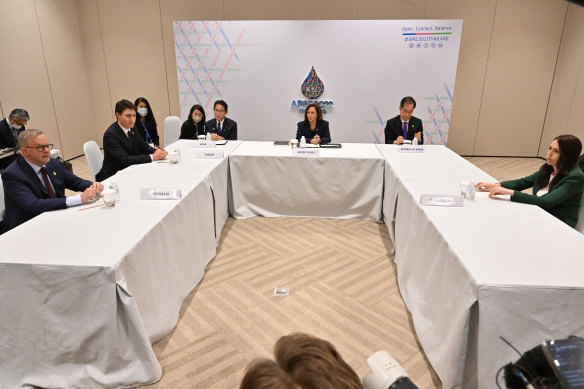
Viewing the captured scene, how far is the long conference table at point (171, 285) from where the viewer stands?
1.52 m

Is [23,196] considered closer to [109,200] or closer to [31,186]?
[31,186]

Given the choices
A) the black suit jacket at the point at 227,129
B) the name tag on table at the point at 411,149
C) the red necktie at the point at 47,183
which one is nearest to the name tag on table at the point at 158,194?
the red necktie at the point at 47,183

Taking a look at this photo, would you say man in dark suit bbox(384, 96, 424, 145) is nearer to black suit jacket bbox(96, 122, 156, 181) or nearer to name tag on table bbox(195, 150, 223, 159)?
name tag on table bbox(195, 150, 223, 159)

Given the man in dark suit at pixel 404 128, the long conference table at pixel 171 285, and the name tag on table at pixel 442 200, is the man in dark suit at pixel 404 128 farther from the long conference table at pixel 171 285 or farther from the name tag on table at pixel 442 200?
the name tag on table at pixel 442 200

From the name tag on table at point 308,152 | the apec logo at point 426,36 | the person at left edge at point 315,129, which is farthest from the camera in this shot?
the apec logo at point 426,36

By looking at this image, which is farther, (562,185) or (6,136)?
(6,136)

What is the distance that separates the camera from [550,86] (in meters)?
6.14

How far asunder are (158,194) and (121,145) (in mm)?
1180

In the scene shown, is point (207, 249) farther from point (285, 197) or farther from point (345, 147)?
point (345, 147)

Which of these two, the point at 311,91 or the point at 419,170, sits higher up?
the point at 311,91

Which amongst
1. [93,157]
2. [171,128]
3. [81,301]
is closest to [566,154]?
[81,301]

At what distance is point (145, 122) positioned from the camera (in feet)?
15.8

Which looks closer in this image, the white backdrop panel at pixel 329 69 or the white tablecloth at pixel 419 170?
the white tablecloth at pixel 419 170

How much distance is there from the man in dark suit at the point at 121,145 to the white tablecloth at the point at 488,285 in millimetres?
2432
